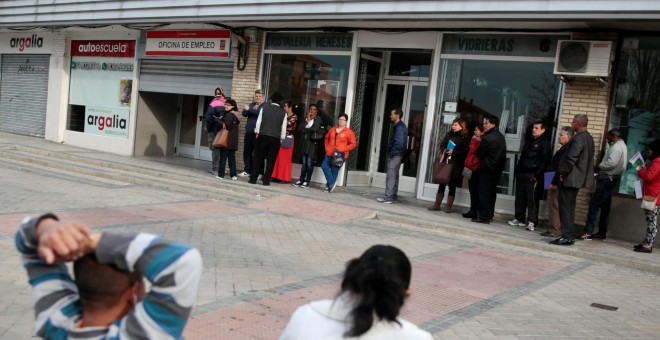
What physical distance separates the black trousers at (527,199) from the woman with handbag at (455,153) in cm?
110

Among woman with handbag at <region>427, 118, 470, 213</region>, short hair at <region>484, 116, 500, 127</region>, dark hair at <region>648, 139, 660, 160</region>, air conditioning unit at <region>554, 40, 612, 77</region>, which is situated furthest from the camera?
woman with handbag at <region>427, 118, 470, 213</region>

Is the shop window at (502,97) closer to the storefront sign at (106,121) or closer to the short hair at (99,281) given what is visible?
the storefront sign at (106,121)

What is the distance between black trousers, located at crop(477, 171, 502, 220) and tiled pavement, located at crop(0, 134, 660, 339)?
303 millimetres

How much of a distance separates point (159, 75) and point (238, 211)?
772cm

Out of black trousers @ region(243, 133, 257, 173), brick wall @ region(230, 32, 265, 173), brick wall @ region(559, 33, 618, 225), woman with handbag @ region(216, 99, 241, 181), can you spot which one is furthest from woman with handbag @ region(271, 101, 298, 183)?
brick wall @ region(559, 33, 618, 225)

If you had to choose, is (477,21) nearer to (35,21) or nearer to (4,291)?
(4,291)

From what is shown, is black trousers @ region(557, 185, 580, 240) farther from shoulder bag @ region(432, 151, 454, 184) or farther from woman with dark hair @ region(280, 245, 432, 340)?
woman with dark hair @ region(280, 245, 432, 340)

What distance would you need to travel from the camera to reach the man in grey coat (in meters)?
8.98

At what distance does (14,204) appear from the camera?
9211 mm

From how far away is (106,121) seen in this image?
17953 millimetres

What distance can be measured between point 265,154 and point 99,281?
11.0 metres

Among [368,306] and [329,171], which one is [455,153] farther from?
[368,306]

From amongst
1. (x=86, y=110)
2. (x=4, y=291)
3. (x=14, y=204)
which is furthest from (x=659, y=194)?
(x=86, y=110)

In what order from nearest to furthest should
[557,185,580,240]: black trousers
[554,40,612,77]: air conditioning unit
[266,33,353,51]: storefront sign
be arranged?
1. [557,185,580,240]: black trousers
2. [554,40,612,77]: air conditioning unit
3. [266,33,353,51]: storefront sign
